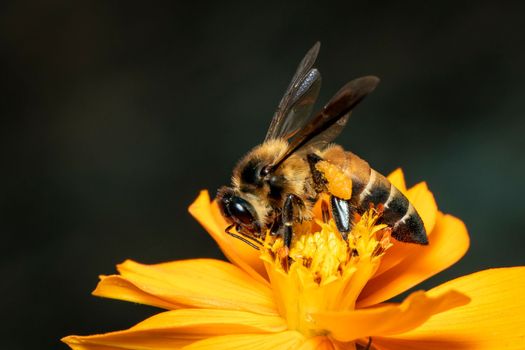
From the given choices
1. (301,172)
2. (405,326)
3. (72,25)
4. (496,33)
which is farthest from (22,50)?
(405,326)

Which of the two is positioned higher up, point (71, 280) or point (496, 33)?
point (496, 33)

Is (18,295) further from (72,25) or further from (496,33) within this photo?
Answer: (496,33)

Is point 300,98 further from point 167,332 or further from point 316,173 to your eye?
point 167,332

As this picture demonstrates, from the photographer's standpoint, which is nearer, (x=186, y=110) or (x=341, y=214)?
(x=341, y=214)

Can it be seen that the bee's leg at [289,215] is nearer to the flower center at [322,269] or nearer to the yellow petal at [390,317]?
the flower center at [322,269]

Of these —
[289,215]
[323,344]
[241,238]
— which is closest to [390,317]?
[323,344]
